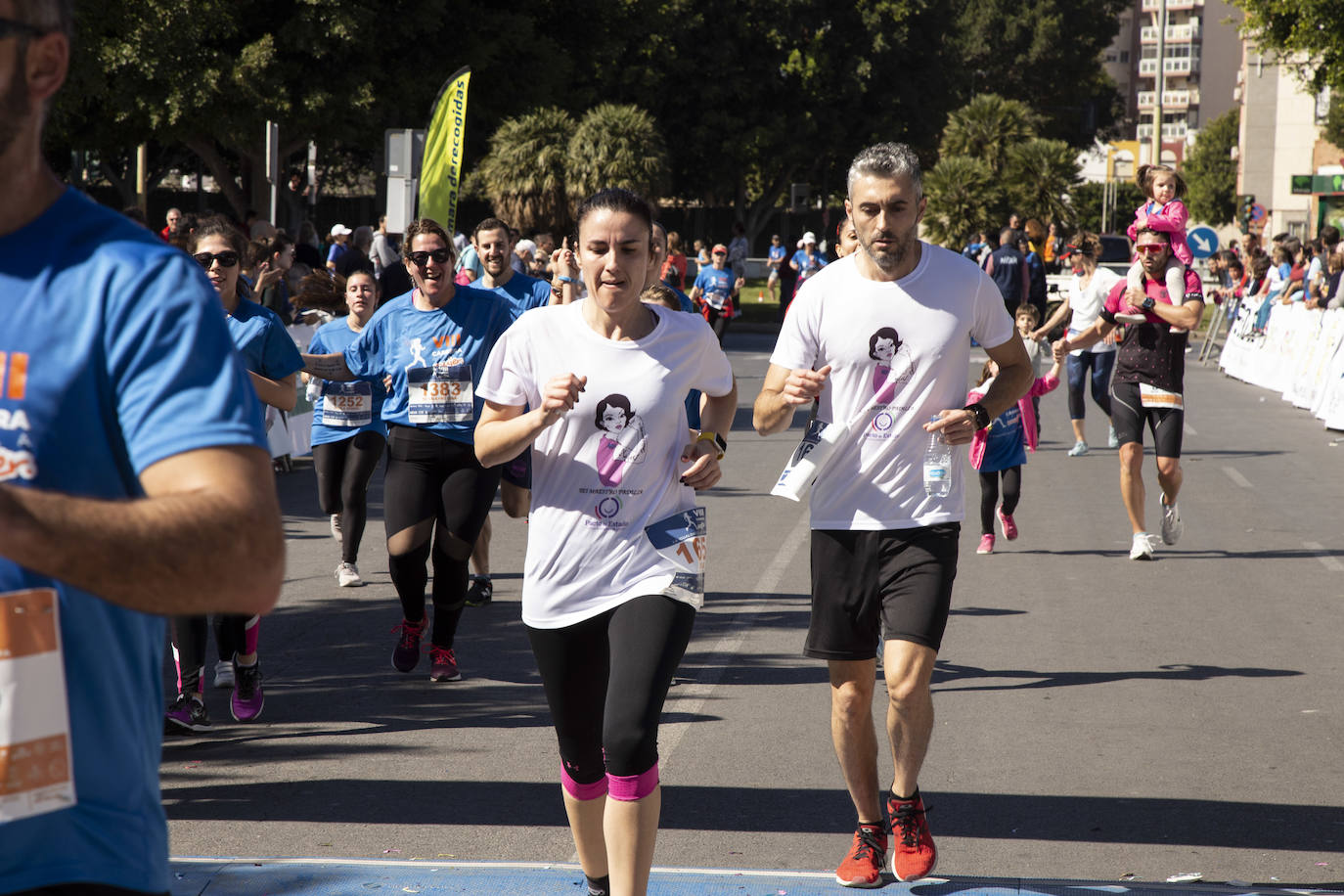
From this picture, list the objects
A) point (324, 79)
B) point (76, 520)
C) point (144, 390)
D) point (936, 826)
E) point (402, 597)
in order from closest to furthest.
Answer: point (76, 520), point (144, 390), point (936, 826), point (402, 597), point (324, 79)

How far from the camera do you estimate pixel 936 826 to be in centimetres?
509

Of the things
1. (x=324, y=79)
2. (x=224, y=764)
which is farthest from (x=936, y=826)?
(x=324, y=79)

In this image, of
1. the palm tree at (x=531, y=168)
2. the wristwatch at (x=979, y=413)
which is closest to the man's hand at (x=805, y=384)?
the wristwatch at (x=979, y=413)

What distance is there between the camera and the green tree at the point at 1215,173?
9519cm

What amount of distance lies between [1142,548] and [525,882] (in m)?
6.39

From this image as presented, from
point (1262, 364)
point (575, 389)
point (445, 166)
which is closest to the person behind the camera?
point (575, 389)

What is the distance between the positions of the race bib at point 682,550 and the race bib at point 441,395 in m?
2.82

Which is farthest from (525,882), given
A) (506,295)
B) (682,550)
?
(506,295)

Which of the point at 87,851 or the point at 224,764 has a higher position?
the point at 87,851

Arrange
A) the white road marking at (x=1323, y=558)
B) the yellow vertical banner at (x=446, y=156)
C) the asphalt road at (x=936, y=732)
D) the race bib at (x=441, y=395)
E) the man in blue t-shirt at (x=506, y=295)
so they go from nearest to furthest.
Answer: the asphalt road at (x=936, y=732), the race bib at (x=441, y=395), the man in blue t-shirt at (x=506, y=295), the white road marking at (x=1323, y=558), the yellow vertical banner at (x=446, y=156)

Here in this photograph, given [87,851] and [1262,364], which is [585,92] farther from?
[87,851]

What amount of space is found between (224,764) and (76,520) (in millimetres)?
4415

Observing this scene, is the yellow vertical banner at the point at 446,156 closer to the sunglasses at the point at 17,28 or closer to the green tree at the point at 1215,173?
the sunglasses at the point at 17,28

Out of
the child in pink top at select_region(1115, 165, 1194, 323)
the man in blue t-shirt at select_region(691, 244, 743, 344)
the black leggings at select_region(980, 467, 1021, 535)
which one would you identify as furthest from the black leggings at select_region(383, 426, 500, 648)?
the man in blue t-shirt at select_region(691, 244, 743, 344)
